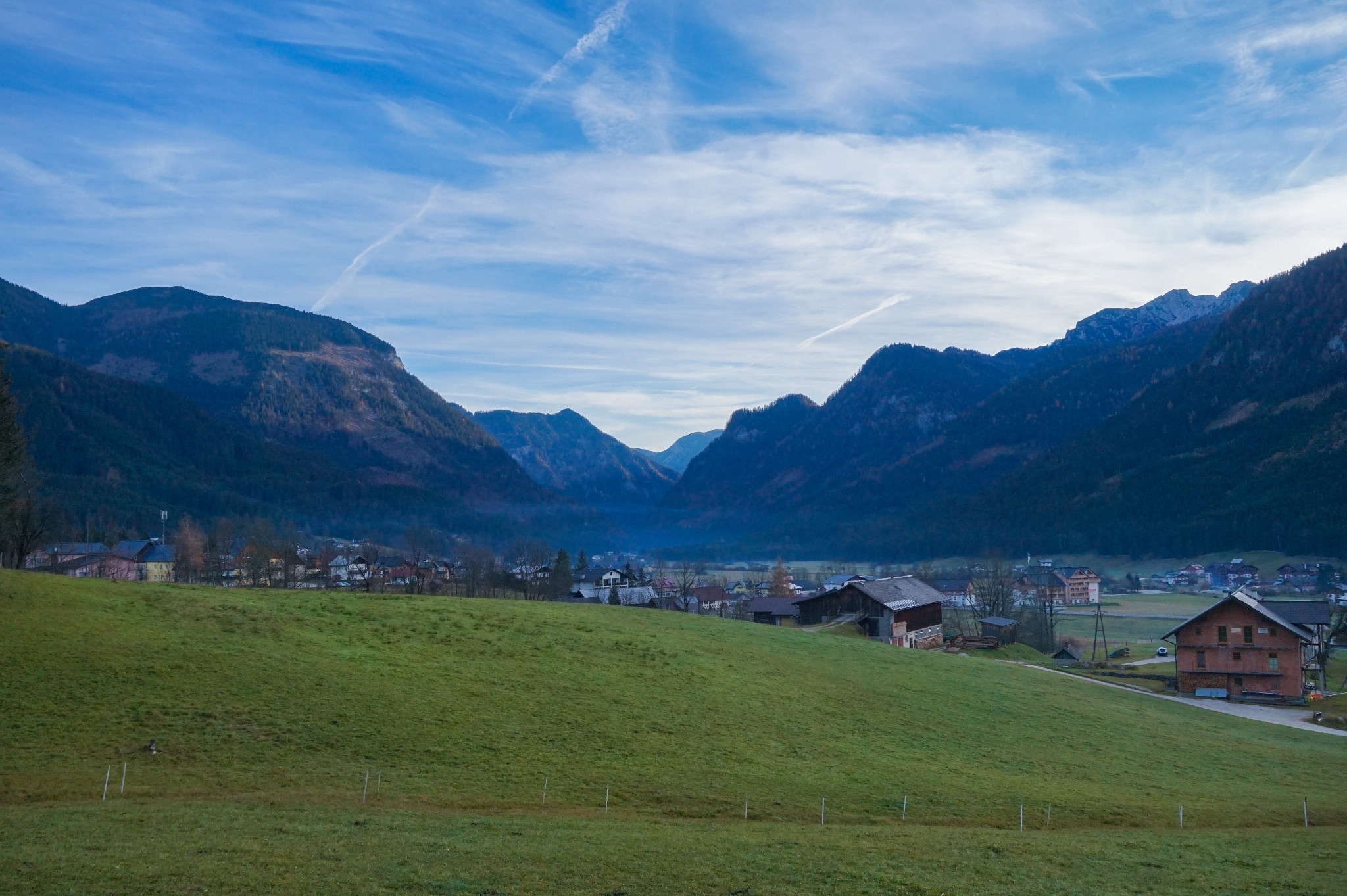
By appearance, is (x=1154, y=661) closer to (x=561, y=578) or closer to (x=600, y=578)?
(x=561, y=578)

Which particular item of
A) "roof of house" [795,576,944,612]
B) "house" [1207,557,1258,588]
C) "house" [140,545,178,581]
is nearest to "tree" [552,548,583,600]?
"roof of house" [795,576,944,612]

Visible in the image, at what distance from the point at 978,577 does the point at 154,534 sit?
560ft

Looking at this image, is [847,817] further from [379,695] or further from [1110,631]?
[1110,631]

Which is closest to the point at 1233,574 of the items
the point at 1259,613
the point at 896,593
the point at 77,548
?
the point at 896,593

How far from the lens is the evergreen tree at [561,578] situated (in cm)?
11875

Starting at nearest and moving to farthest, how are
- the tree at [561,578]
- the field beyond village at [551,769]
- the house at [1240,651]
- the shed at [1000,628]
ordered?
the field beyond village at [551,769] → the house at [1240,651] → the shed at [1000,628] → the tree at [561,578]

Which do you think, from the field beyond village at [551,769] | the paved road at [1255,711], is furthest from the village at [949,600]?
the field beyond village at [551,769]

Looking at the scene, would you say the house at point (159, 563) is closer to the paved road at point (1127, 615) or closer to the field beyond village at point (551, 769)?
the field beyond village at point (551, 769)

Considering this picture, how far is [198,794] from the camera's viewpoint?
78.2ft

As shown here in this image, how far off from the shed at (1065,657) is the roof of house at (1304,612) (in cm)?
1797

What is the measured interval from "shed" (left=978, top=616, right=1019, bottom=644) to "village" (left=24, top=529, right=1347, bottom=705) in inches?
8.4

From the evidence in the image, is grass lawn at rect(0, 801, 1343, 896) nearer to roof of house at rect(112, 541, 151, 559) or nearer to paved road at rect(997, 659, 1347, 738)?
paved road at rect(997, 659, 1347, 738)

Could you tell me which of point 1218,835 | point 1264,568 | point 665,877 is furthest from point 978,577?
point 665,877

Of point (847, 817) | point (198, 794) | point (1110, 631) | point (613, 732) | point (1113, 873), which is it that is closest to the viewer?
point (1113, 873)
